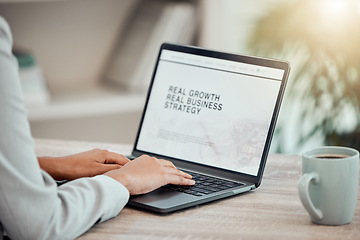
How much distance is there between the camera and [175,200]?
95cm

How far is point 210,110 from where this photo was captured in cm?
116

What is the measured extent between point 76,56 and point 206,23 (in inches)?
23.7

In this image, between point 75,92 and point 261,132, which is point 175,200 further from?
point 75,92

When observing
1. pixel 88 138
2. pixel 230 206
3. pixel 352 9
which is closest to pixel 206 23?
pixel 352 9

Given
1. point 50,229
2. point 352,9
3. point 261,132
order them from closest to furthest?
point 50,229, point 261,132, point 352,9

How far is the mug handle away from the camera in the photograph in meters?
0.86

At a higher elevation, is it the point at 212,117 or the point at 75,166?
the point at 212,117

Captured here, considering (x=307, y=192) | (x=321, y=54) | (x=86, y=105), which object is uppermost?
(x=321, y=54)

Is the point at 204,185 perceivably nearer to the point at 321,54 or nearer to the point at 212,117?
the point at 212,117

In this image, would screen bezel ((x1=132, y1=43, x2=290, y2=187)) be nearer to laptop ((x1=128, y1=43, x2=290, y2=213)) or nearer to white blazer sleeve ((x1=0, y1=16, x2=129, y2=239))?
laptop ((x1=128, y1=43, x2=290, y2=213))

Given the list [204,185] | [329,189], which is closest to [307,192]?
[329,189]

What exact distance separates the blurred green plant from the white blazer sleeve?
160cm

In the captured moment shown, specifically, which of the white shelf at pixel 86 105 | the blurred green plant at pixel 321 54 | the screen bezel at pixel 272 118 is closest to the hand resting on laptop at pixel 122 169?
the screen bezel at pixel 272 118

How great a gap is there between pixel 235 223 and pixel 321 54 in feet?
4.86
